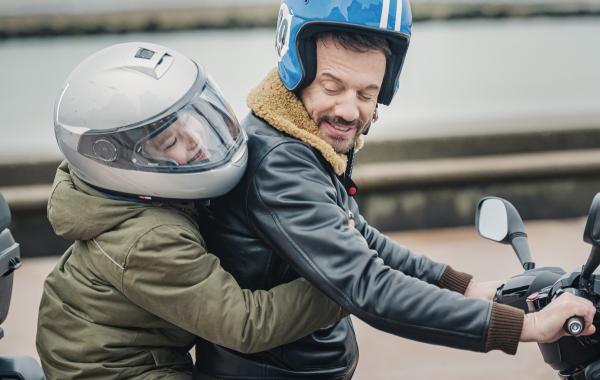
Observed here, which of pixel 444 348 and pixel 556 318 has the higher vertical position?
pixel 556 318

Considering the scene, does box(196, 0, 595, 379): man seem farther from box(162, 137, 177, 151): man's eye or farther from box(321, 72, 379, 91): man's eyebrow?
box(162, 137, 177, 151): man's eye

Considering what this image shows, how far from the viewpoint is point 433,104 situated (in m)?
6.76

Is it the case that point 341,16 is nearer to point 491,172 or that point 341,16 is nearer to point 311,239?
point 311,239

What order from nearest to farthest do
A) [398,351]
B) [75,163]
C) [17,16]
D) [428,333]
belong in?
[428,333]
[75,163]
[398,351]
[17,16]

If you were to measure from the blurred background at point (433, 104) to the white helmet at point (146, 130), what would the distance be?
3.27m

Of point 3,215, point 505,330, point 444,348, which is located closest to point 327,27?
point 505,330

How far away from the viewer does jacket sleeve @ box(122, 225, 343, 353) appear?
6.41 feet

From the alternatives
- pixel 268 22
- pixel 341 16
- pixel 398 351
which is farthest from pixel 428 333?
pixel 268 22

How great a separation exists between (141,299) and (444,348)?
2.67m

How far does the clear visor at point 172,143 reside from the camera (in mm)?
1953

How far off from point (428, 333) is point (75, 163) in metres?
0.82

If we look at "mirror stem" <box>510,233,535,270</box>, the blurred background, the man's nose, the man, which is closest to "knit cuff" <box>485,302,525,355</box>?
the man

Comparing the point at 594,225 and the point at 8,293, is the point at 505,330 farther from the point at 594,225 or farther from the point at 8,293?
the point at 8,293

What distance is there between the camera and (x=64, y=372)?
2.09m
